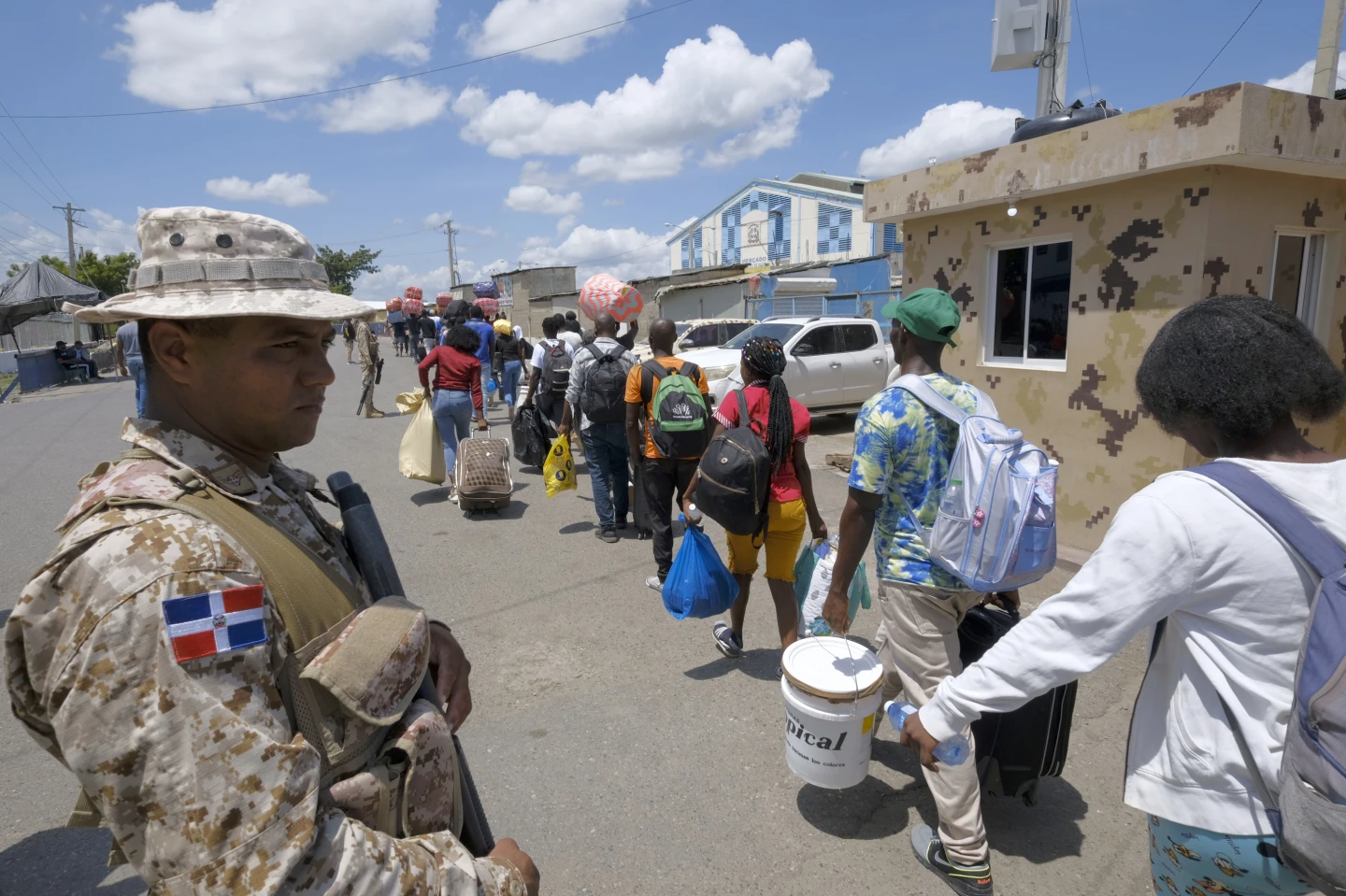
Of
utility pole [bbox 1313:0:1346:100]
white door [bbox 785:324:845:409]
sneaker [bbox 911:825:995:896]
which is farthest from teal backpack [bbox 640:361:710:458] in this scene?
utility pole [bbox 1313:0:1346:100]

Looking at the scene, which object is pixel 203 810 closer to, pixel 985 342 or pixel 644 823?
pixel 644 823

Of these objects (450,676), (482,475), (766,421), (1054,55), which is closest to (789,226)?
(1054,55)

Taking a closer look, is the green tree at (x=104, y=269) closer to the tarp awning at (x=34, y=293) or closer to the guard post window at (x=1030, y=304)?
the tarp awning at (x=34, y=293)

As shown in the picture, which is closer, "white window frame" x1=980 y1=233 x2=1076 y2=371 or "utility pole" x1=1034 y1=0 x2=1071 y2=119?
"white window frame" x1=980 y1=233 x2=1076 y2=371

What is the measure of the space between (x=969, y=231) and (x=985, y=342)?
930mm

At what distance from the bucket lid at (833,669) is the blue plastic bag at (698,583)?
0.94m

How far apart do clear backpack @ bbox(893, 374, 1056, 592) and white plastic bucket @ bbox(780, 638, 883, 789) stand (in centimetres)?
54

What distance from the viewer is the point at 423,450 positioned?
23.9 feet

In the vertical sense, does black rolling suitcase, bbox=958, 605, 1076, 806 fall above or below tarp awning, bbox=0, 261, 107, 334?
below

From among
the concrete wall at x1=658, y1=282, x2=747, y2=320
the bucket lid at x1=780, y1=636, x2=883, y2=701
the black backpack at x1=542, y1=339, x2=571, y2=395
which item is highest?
the concrete wall at x1=658, y1=282, x2=747, y2=320

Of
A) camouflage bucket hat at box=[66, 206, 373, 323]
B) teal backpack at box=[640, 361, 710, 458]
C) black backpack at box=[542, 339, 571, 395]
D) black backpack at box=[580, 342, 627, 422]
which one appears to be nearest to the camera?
camouflage bucket hat at box=[66, 206, 373, 323]

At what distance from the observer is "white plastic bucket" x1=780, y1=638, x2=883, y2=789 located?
2666mm

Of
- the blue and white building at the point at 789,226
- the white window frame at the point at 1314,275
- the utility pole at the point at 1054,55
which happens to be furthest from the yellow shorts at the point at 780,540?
the blue and white building at the point at 789,226

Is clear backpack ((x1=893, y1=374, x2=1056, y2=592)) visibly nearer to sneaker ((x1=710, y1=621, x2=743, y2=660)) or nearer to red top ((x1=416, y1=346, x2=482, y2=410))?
sneaker ((x1=710, y1=621, x2=743, y2=660))
